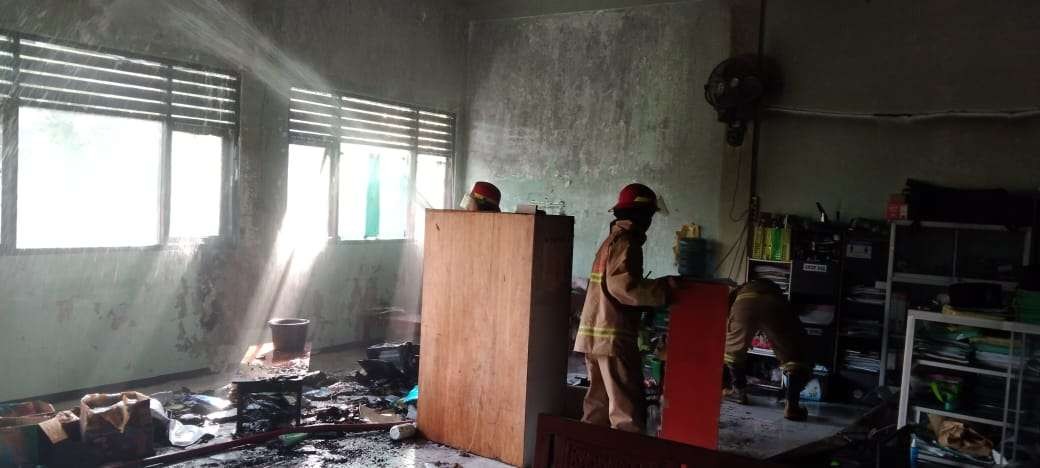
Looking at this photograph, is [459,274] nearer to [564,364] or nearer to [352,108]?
[564,364]

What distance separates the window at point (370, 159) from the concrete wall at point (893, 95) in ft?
12.4

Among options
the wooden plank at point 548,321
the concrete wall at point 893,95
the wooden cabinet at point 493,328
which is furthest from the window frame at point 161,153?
the concrete wall at point 893,95

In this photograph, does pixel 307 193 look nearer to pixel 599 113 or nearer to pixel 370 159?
pixel 370 159

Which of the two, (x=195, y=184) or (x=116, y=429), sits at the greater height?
(x=195, y=184)

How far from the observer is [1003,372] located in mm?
4551

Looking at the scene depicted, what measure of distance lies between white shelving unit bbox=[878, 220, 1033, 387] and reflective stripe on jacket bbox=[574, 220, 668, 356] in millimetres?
3018

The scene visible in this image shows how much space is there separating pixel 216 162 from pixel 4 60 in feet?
5.66

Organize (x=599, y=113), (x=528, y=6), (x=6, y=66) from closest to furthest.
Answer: (x=6, y=66)
(x=599, y=113)
(x=528, y=6)

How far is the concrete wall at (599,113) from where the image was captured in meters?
7.39

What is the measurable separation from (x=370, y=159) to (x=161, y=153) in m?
2.35

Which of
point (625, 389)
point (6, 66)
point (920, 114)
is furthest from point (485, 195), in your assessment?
point (920, 114)

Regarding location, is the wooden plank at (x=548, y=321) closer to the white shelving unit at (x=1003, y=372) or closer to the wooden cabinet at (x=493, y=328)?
the wooden cabinet at (x=493, y=328)

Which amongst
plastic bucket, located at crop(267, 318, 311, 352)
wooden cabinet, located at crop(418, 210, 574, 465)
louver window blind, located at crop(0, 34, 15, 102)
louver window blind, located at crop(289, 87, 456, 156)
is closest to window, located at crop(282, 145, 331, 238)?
louver window blind, located at crop(289, 87, 456, 156)

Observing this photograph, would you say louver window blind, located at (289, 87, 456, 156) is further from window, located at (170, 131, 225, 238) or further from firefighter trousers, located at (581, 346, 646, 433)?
firefighter trousers, located at (581, 346, 646, 433)
